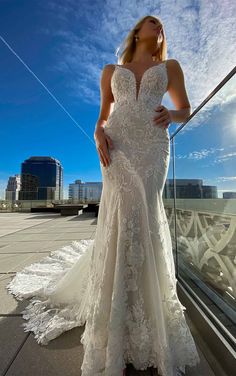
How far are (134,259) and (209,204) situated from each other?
0.92 metres

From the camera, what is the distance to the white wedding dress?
946 mm

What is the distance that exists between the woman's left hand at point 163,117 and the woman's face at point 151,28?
0.53 metres

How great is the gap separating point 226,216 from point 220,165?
1.00ft

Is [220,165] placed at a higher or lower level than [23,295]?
higher

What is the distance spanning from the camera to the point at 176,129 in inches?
86.8

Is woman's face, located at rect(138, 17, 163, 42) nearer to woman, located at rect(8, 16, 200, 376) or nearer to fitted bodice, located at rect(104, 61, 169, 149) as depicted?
woman, located at rect(8, 16, 200, 376)

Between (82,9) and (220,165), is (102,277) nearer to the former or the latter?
(220,165)

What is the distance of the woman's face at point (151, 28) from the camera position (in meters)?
1.36

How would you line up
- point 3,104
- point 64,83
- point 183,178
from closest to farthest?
1. point 183,178
2. point 64,83
3. point 3,104

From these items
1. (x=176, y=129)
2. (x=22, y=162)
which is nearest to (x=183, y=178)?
(x=176, y=129)

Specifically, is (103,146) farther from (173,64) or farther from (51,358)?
(51,358)

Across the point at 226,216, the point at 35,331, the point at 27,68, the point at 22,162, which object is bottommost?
the point at 35,331

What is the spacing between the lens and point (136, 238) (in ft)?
3.37

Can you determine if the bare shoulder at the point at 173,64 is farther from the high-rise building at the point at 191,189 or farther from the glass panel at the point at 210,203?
the high-rise building at the point at 191,189
